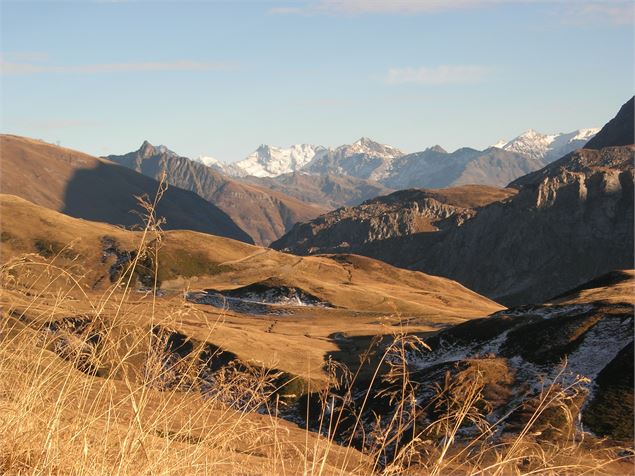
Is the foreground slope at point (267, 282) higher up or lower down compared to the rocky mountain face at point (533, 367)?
lower down

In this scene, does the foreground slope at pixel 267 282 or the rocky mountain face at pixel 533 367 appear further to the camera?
the foreground slope at pixel 267 282

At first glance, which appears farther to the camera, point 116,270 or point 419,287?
point 419,287

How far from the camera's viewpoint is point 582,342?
56.8 meters

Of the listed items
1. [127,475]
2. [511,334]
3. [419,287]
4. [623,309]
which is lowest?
[419,287]

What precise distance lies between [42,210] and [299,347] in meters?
118

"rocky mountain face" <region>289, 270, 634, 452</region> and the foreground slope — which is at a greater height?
"rocky mountain face" <region>289, 270, 634, 452</region>

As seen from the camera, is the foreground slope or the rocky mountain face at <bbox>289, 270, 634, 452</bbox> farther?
the foreground slope

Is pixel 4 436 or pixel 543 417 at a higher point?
pixel 4 436

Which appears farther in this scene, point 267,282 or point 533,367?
point 267,282

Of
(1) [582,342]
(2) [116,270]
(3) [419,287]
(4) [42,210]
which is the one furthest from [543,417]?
(4) [42,210]

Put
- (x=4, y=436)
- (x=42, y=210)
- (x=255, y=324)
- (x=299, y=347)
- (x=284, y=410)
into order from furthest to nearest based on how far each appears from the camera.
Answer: (x=42, y=210), (x=255, y=324), (x=299, y=347), (x=284, y=410), (x=4, y=436)

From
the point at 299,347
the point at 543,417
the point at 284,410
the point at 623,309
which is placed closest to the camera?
the point at 543,417

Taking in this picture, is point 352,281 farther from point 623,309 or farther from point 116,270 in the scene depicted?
point 623,309

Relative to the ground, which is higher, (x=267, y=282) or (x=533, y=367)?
(x=533, y=367)
